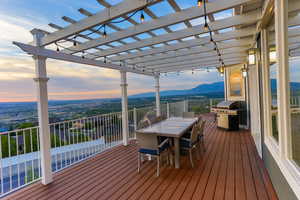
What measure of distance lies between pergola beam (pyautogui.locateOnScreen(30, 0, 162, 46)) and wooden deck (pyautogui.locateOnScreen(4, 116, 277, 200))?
2651 millimetres

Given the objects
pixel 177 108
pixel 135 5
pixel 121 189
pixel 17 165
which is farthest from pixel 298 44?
pixel 177 108

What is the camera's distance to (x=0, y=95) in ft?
10.5

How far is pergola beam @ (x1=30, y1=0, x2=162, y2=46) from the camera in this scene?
6.24ft

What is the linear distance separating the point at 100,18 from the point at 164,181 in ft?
9.49

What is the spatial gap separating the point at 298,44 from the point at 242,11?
96cm

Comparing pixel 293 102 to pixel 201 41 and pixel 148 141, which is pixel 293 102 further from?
pixel 148 141

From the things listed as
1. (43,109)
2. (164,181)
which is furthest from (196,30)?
(43,109)

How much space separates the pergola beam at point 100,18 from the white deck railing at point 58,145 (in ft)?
5.98

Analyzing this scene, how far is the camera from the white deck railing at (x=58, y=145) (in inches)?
102

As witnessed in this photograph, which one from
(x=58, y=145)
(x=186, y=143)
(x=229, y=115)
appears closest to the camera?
→ (x=186, y=143)

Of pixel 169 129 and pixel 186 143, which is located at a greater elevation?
pixel 169 129

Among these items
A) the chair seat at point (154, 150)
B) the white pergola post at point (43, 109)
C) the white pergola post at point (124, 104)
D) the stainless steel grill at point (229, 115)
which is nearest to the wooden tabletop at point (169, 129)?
the chair seat at point (154, 150)

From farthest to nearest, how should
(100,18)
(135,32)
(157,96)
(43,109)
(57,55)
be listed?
1. (157,96)
2. (57,55)
3. (43,109)
4. (135,32)
5. (100,18)

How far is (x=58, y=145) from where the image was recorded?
3342 millimetres
